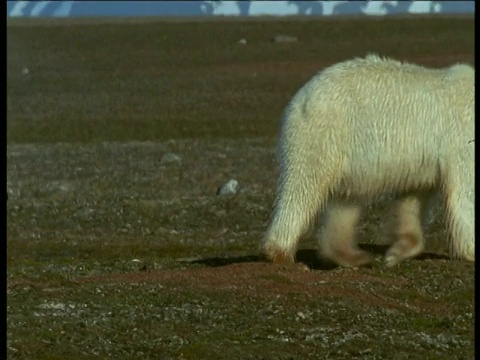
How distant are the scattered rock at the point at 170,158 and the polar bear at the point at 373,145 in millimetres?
10558

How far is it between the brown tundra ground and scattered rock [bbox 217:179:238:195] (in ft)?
0.85

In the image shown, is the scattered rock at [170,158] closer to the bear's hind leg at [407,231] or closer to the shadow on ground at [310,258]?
the shadow on ground at [310,258]

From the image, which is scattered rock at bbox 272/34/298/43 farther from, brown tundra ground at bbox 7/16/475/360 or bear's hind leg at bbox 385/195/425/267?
bear's hind leg at bbox 385/195/425/267

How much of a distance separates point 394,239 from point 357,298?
267cm

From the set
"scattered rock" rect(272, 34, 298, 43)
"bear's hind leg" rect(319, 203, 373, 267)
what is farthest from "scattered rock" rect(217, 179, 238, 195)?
"scattered rock" rect(272, 34, 298, 43)

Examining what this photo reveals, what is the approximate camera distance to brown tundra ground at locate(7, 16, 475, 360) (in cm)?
957

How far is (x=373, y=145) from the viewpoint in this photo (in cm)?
1263

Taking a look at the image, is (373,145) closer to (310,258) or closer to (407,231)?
(407,231)

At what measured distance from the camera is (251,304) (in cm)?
1059

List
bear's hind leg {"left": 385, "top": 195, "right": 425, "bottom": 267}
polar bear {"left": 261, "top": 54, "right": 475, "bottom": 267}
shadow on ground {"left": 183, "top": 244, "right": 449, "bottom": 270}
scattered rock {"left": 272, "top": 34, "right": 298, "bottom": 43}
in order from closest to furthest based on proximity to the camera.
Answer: polar bear {"left": 261, "top": 54, "right": 475, "bottom": 267} → bear's hind leg {"left": 385, "top": 195, "right": 425, "bottom": 267} → shadow on ground {"left": 183, "top": 244, "right": 449, "bottom": 270} → scattered rock {"left": 272, "top": 34, "right": 298, "bottom": 43}

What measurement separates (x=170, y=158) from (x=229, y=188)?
3.54 m
